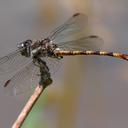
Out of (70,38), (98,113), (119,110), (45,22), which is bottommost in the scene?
(119,110)

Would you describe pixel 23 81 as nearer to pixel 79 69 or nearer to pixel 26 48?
pixel 26 48

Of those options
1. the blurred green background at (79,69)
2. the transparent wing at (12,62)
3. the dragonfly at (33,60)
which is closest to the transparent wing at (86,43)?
the dragonfly at (33,60)

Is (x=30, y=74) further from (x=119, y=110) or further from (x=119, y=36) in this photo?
(x=119, y=36)

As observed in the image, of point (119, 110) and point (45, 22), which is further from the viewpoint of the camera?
point (119, 110)

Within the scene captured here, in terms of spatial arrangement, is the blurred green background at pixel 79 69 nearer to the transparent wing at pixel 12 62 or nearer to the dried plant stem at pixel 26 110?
the transparent wing at pixel 12 62

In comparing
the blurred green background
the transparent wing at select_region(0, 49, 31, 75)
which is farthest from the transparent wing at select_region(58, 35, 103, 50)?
the blurred green background

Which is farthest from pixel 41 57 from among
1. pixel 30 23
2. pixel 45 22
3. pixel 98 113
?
pixel 30 23

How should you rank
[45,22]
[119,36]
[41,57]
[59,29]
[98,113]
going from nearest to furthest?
[41,57] → [59,29] → [45,22] → [98,113] → [119,36]
